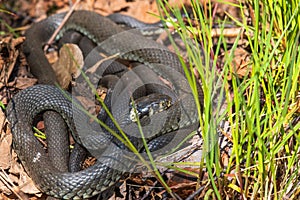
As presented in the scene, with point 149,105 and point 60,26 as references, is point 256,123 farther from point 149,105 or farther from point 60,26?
point 60,26

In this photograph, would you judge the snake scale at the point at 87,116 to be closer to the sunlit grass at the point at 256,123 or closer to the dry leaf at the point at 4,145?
the dry leaf at the point at 4,145

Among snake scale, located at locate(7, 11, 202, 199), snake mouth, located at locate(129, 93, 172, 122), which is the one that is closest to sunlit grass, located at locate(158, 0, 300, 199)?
snake scale, located at locate(7, 11, 202, 199)

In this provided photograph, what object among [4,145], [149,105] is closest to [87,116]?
[149,105]

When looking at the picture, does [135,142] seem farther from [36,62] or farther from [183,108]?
[36,62]

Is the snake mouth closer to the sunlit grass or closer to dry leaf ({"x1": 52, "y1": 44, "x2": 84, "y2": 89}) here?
dry leaf ({"x1": 52, "y1": 44, "x2": 84, "y2": 89})

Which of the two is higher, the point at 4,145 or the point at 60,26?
the point at 60,26

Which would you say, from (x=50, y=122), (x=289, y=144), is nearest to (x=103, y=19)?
(x=50, y=122)
